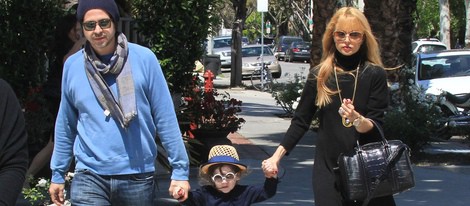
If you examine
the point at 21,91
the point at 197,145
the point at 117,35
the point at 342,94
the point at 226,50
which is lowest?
the point at 226,50

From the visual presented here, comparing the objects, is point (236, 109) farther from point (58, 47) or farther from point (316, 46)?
point (316, 46)

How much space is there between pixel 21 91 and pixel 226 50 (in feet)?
116

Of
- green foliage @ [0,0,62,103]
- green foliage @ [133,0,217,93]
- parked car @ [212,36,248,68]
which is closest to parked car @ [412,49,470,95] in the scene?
green foliage @ [133,0,217,93]

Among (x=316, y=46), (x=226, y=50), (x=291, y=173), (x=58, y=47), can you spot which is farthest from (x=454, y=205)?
(x=226, y=50)

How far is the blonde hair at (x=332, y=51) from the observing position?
508 cm

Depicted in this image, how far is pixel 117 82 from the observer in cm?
450

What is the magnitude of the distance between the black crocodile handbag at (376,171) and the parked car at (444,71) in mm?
12226

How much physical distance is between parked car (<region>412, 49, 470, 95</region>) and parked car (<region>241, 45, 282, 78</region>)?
19043 mm

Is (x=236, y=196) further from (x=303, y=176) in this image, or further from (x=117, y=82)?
(x=303, y=176)

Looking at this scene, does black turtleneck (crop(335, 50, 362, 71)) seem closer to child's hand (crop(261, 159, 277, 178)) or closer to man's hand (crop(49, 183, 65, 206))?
child's hand (crop(261, 159, 277, 178))

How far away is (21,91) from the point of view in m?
9.09

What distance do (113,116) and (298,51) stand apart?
53.1m

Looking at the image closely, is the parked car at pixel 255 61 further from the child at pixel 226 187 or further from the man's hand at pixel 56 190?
the man's hand at pixel 56 190

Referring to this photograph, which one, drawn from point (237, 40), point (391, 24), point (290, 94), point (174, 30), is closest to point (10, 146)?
point (174, 30)
